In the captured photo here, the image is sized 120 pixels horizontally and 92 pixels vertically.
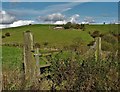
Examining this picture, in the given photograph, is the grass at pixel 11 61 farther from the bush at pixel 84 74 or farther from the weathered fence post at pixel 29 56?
the bush at pixel 84 74

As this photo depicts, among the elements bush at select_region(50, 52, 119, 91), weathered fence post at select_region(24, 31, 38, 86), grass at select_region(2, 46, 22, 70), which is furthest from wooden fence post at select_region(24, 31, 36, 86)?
bush at select_region(50, 52, 119, 91)

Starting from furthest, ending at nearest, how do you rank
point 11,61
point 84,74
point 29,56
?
point 11,61, point 29,56, point 84,74

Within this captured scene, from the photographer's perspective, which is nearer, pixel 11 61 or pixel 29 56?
pixel 29 56

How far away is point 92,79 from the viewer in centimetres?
498

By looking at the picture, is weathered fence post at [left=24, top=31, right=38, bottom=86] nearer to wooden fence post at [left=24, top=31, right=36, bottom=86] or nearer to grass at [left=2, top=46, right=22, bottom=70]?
wooden fence post at [left=24, top=31, right=36, bottom=86]

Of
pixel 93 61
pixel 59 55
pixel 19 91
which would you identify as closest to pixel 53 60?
pixel 59 55

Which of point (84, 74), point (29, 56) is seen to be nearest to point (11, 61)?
point (29, 56)

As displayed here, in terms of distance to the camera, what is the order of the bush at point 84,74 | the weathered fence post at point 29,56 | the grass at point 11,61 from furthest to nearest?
the grass at point 11,61 → the weathered fence post at point 29,56 → the bush at point 84,74

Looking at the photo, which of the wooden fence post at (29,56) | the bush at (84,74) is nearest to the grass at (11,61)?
the wooden fence post at (29,56)

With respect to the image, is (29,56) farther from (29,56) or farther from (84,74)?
(84,74)

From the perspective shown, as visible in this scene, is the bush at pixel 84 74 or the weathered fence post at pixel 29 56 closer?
the bush at pixel 84 74

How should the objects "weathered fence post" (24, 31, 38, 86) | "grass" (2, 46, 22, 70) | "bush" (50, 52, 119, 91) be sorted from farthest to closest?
"grass" (2, 46, 22, 70) < "weathered fence post" (24, 31, 38, 86) < "bush" (50, 52, 119, 91)

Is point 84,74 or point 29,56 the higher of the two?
point 29,56

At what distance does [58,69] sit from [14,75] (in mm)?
784
